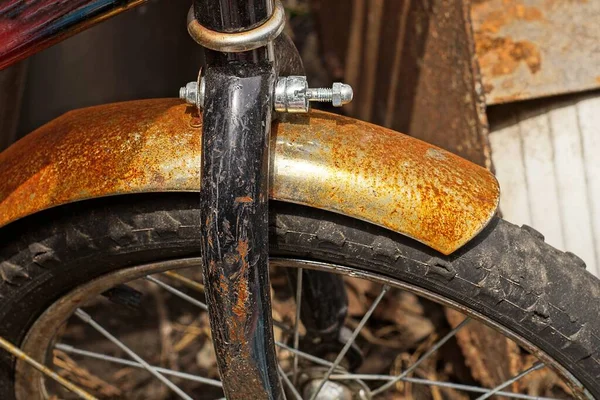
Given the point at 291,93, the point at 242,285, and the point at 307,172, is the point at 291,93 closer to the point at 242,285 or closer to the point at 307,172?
the point at 307,172

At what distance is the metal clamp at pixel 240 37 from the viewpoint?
0.73 metres

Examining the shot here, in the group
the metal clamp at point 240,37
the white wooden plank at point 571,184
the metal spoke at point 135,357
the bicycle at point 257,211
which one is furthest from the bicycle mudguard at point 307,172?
the white wooden plank at point 571,184

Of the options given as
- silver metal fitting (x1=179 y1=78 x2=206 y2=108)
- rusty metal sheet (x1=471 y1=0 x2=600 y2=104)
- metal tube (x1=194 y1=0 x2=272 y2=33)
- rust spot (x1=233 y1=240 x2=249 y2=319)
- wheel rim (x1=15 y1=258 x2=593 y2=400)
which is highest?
rusty metal sheet (x1=471 y1=0 x2=600 y2=104)

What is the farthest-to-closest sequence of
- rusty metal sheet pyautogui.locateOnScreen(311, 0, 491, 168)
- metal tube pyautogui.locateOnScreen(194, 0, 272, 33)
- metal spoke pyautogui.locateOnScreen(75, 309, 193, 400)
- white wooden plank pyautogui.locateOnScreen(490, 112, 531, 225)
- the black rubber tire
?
white wooden plank pyautogui.locateOnScreen(490, 112, 531, 225), rusty metal sheet pyautogui.locateOnScreen(311, 0, 491, 168), metal spoke pyautogui.locateOnScreen(75, 309, 193, 400), the black rubber tire, metal tube pyautogui.locateOnScreen(194, 0, 272, 33)

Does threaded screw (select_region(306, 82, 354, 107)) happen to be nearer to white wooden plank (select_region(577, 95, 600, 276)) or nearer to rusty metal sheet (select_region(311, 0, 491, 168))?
rusty metal sheet (select_region(311, 0, 491, 168))

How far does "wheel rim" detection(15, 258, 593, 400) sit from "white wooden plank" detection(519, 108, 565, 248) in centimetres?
45

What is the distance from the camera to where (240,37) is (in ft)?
2.40

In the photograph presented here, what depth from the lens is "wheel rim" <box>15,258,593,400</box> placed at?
34.8 inches

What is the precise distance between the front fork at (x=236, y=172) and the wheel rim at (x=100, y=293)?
110 mm

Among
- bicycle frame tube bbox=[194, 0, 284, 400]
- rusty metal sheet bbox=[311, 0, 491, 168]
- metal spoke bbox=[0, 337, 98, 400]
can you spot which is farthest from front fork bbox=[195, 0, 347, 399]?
rusty metal sheet bbox=[311, 0, 491, 168]

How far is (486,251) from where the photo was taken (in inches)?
33.2

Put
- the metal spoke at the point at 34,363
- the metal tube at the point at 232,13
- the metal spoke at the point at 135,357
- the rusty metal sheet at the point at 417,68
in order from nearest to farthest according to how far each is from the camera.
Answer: the metal tube at the point at 232,13 → the metal spoke at the point at 34,363 → the metal spoke at the point at 135,357 → the rusty metal sheet at the point at 417,68

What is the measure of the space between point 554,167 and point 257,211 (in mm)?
744

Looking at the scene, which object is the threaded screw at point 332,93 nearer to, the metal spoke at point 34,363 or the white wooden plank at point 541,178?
the metal spoke at point 34,363
